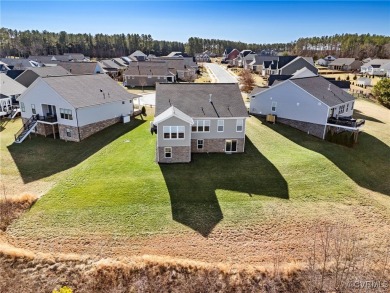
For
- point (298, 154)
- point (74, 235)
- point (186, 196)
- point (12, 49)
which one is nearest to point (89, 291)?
point (74, 235)

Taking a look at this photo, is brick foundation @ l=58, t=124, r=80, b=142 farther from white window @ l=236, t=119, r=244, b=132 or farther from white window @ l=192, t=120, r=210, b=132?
white window @ l=236, t=119, r=244, b=132

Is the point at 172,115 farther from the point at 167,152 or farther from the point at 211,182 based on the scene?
the point at 211,182

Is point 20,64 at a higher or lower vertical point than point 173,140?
higher

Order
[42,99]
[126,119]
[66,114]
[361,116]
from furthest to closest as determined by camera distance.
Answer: [361,116] < [126,119] < [42,99] < [66,114]

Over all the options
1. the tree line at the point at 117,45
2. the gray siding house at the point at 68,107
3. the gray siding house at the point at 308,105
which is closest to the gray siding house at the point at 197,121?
the gray siding house at the point at 68,107

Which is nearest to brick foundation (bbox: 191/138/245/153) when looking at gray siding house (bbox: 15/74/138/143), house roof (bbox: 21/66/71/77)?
gray siding house (bbox: 15/74/138/143)

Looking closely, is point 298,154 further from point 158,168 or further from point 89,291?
point 89,291

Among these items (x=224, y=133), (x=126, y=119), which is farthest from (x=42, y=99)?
(x=224, y=133)
